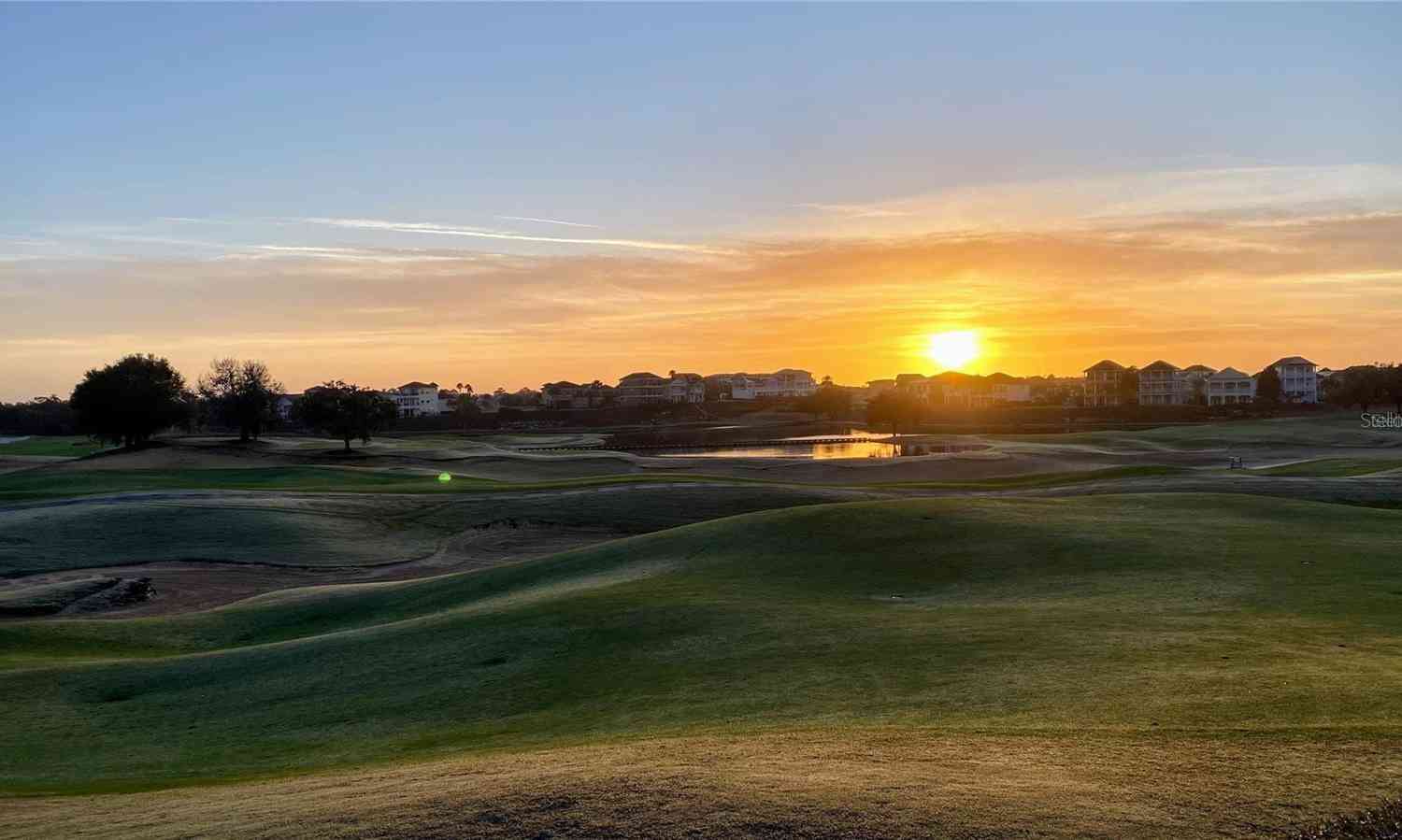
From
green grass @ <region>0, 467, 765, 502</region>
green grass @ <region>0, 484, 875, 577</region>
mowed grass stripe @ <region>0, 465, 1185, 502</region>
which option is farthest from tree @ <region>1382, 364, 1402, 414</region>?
green grass @ <region>0, 484, 875, 577</region>

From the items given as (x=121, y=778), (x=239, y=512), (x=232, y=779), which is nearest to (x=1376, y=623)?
(x=232, y=779)

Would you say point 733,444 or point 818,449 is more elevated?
point 733,444

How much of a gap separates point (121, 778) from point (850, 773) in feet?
43.5

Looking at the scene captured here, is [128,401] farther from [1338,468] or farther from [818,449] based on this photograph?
[1338,468]

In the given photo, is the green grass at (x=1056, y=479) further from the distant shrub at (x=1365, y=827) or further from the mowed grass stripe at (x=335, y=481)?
the distant shrub at (x=1365, y=827)

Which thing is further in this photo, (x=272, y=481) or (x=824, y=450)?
(x=824, y=450)

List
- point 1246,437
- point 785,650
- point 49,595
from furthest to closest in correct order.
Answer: point 1246,437, point 49,595, point 785,650

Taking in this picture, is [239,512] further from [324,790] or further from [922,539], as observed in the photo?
[324,790]

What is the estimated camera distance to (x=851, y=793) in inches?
425

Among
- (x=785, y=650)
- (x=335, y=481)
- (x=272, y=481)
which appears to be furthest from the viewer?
(x=272, y=481)

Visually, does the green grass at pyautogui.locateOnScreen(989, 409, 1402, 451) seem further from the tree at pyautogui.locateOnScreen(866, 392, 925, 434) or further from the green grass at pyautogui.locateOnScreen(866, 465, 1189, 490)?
the green grass at pyautogui.locateOnScreen(866, 465, 1189, 490)

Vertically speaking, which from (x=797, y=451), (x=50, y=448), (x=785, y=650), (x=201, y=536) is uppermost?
(x=50, y=448)

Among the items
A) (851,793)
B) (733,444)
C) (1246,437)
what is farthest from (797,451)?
(851,793)

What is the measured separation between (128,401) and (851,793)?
401 feet
